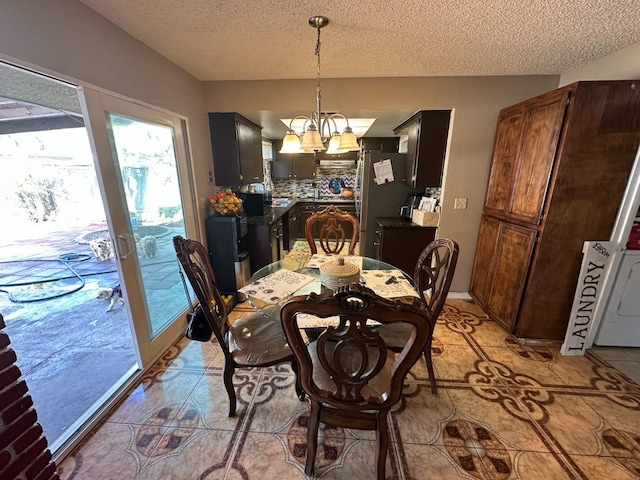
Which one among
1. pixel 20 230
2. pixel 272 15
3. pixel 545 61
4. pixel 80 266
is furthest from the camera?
pixel 20 230

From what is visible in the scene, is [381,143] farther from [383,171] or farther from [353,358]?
[353,358]

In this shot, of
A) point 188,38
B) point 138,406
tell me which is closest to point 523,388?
point 138,406

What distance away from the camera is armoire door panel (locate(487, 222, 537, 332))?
211 centimetres

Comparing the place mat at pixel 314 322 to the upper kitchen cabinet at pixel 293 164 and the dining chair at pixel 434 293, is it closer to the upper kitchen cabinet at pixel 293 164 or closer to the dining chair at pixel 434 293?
the dining chair at pixel 434 293

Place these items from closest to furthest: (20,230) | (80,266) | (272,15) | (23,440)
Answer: (23,440)
(272,15)
(80,266)
(20,230)

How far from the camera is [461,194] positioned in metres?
2.75

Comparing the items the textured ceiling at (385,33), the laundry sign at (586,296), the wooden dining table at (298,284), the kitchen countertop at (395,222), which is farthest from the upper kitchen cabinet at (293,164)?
the laundry sign at (586,296)

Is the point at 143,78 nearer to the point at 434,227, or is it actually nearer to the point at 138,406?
the point at 138,406

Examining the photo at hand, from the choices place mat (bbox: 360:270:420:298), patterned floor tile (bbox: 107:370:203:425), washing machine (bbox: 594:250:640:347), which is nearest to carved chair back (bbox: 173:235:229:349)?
patterned floor tile (bbox: 107:370:203:425)

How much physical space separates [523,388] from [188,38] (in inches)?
136

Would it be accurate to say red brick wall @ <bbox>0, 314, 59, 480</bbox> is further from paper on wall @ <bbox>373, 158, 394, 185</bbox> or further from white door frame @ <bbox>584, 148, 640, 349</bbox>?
white door frame @ <bbox>584, 148, 640, 349</bbox>

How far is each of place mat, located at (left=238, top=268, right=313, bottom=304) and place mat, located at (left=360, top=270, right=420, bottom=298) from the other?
1.36ft

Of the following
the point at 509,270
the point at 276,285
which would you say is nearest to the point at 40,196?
the point at 276,285

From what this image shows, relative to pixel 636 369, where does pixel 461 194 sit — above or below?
above
